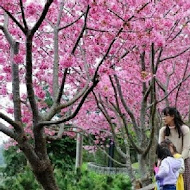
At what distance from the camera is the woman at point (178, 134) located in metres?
4.26

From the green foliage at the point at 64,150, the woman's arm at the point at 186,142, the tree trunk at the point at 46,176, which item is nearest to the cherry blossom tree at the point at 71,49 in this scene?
the tree trunk at the point at 46,176

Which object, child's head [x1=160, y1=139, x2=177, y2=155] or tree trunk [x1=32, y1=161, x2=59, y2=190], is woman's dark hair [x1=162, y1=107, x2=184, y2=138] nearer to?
child's head [x1=160, y1=139, x2=177, y2=155]

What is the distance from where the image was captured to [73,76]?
260 inches

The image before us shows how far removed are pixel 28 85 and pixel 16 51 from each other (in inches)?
25.8

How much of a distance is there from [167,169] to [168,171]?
2 cm

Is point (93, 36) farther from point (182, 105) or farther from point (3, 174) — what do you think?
point (3, 174)

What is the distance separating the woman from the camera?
4258 mm

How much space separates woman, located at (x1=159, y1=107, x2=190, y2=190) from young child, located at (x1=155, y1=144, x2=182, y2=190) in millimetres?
245

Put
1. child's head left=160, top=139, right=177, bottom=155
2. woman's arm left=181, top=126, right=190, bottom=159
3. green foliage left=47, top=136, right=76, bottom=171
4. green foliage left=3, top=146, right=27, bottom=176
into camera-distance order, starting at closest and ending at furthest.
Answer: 1. child's head left=160, top=139, right=177, bottom=155
2. woman's arm left=181, top=126, right=190, bottom=159
3. green foliage left=47, top=136, right=76, bottom=171
4. green foliage left=3, top=146, right=27, bottom=176

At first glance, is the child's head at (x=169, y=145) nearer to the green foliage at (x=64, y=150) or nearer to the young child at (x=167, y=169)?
the young child at (x=167, y=169)

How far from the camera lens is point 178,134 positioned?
14.1 ft

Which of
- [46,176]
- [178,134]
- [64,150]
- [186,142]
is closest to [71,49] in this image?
[46,176]

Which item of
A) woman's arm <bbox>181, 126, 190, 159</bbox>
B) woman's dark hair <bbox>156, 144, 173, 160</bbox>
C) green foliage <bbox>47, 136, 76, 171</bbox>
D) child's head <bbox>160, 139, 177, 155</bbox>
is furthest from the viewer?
green foliage <bbox>47, 136, 76, 171</bbox>

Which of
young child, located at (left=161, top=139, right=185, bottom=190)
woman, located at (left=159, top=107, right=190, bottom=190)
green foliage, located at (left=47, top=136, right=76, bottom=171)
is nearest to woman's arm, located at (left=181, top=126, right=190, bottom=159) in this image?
woman, located at (left=159, top=107, right=190, bottom=190)
